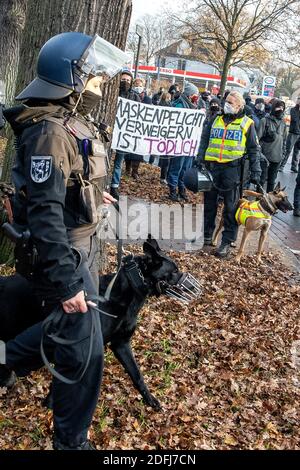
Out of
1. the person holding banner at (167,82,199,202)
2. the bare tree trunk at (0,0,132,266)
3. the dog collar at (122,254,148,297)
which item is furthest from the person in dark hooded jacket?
the dog collar at (122,254,148,297)

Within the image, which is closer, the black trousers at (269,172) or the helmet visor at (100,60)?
the helmet visor at (100,60)

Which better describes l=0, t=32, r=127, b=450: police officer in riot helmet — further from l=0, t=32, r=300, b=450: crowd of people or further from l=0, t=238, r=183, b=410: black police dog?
l=0, t=238, r=183, b=410: black police dog

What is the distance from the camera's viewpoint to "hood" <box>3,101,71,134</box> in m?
2.52

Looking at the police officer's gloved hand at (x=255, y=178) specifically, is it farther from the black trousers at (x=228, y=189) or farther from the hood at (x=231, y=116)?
the hood at (x=231, y=116)

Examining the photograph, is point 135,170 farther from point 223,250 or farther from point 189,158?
point 223,250

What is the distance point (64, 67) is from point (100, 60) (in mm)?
264

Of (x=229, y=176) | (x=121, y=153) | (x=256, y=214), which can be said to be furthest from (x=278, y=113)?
(x=256, y=214)

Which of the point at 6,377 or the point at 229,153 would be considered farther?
the point at 229,153

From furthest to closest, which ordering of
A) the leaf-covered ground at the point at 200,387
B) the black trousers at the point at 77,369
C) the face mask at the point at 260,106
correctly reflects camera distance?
the face mask at the point at 260,106 → the leaf-covered ground at the point at 200,387 → the black trousers at the point at 77,369

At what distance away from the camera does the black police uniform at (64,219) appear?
2.40 m

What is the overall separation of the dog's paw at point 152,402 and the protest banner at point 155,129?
6.52 m

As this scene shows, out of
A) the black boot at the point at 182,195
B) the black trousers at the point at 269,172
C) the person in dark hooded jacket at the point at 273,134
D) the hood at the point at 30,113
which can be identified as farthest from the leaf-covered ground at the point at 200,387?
the person in dark hooded jacket at the point at 273,134

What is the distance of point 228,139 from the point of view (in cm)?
725

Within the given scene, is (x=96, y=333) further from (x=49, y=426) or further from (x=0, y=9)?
(x=0, y=9)
